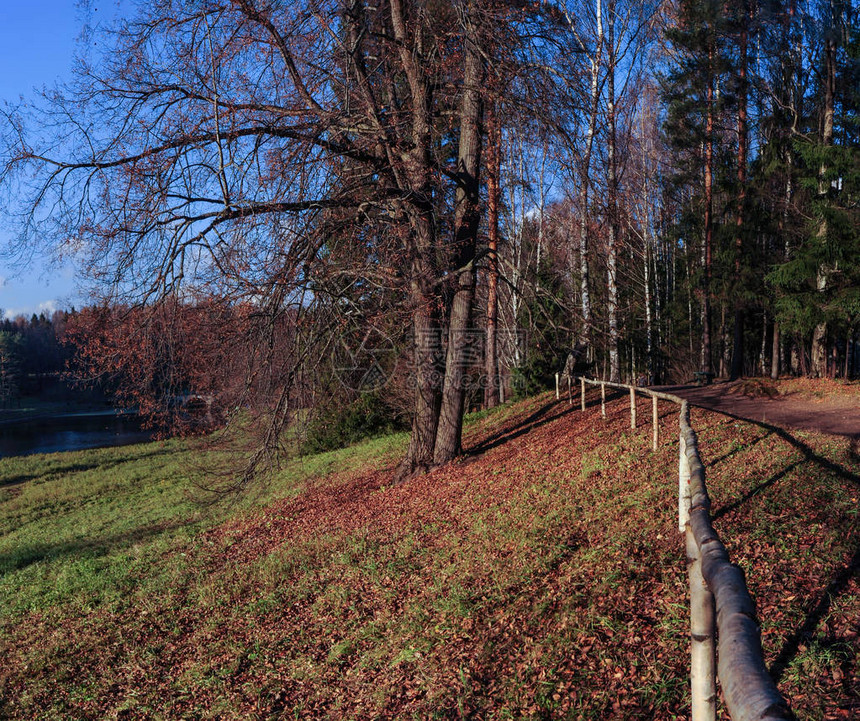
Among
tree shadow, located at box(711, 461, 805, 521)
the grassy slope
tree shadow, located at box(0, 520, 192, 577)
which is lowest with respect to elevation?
tree shadow, located at box(0, 520, 192, 577)

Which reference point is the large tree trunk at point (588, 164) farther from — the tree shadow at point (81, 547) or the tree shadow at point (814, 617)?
the tree shadow at point (81, 547)

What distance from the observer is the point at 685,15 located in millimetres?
20531

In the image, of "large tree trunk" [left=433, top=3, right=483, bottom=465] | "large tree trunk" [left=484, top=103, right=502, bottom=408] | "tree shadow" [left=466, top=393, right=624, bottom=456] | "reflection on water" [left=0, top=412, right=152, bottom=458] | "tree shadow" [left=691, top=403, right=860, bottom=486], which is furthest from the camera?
"reflection on water" [left=0, top=412, right=152, bottom=458]

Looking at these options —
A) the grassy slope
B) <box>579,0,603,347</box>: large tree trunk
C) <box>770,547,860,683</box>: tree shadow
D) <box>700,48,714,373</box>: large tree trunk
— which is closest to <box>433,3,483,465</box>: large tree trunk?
the grassy slope

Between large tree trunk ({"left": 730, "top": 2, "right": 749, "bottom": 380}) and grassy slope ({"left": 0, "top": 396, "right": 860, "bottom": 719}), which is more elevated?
large tree trunk ({"left": 730, "top": 2, "right": 749, "bottom": 380})

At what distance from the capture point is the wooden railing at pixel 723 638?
4.77ft

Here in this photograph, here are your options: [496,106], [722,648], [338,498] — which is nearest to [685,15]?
[496,106]

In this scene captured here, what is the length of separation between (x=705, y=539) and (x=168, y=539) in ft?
36.8

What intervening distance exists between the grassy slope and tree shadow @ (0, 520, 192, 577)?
8cm

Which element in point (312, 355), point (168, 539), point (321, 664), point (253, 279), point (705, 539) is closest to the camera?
point (705, 539)

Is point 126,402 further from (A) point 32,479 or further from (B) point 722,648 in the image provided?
(A) point 32,479

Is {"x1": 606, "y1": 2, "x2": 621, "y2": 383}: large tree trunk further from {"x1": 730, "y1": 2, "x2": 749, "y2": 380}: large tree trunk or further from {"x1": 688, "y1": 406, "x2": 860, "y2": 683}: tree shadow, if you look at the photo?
{"x1": 730, "y1": 2, "x2": 749, "y2": 380}: large tree trunk

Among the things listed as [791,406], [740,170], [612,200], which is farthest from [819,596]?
[740,170]

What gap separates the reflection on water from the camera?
3538 cm
